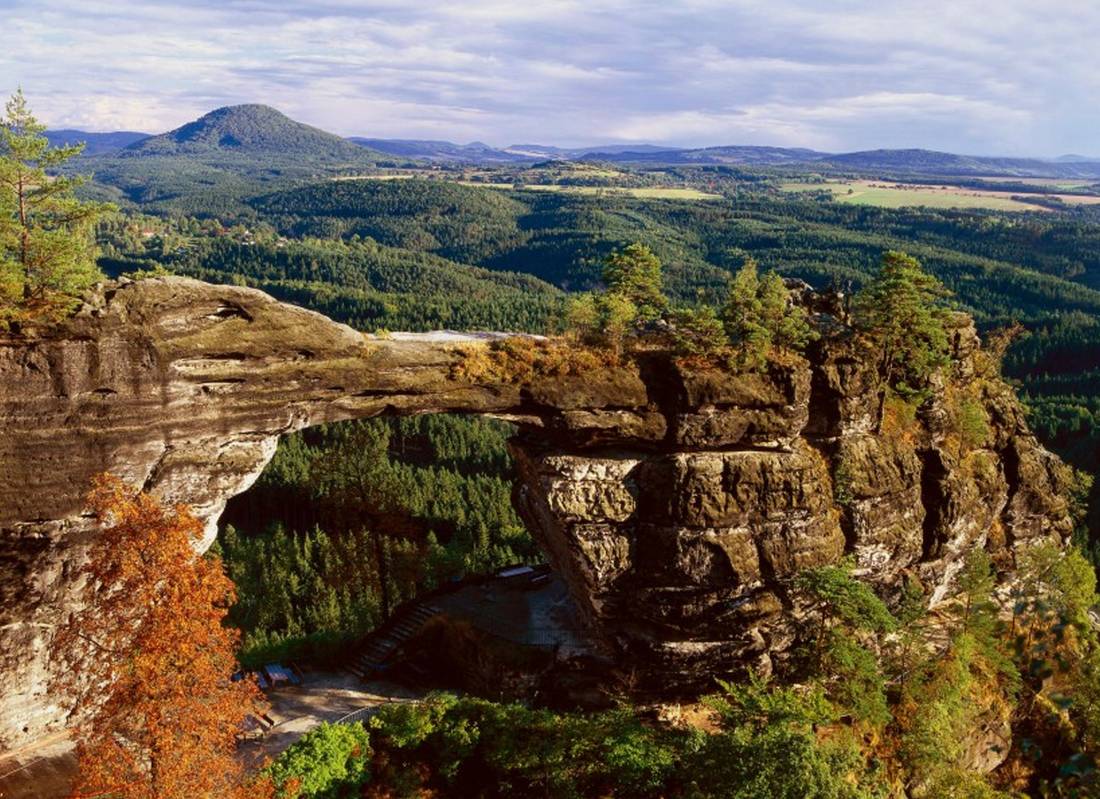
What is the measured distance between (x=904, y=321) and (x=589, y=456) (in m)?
15.2

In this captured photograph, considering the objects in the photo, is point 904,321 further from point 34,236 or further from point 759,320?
point 34,236

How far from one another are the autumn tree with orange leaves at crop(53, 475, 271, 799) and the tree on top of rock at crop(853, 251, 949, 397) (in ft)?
90.0

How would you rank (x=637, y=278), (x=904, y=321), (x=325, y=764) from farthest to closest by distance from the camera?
(x=637, y=278) < (x=904, y=321) < (x=325, y=764)

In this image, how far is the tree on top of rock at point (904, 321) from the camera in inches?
1268

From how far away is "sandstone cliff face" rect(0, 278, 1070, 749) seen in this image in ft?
77.6

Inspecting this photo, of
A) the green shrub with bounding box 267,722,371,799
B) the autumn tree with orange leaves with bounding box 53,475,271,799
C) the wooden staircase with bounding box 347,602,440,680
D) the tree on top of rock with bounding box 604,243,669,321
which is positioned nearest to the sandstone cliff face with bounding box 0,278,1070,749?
the tree on top of rock with bounding box 604,243,669,321

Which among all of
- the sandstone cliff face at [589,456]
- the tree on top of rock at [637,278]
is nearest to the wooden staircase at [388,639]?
the sandstone cliff face at [589,456]

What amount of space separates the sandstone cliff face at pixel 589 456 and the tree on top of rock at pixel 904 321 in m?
2.03

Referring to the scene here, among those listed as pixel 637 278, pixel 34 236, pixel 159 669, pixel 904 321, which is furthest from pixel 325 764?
pixel 904 321

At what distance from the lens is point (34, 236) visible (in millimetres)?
22922

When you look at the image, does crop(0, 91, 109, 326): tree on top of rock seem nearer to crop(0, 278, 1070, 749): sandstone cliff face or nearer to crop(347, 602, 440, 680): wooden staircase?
crop(0, 278, 1070, 749): sandstone cliff face

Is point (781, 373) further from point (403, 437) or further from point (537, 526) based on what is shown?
point (403, 437)

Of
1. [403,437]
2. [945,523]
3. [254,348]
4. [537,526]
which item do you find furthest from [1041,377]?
[254,348]

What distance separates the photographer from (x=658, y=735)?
27266 millimetres
